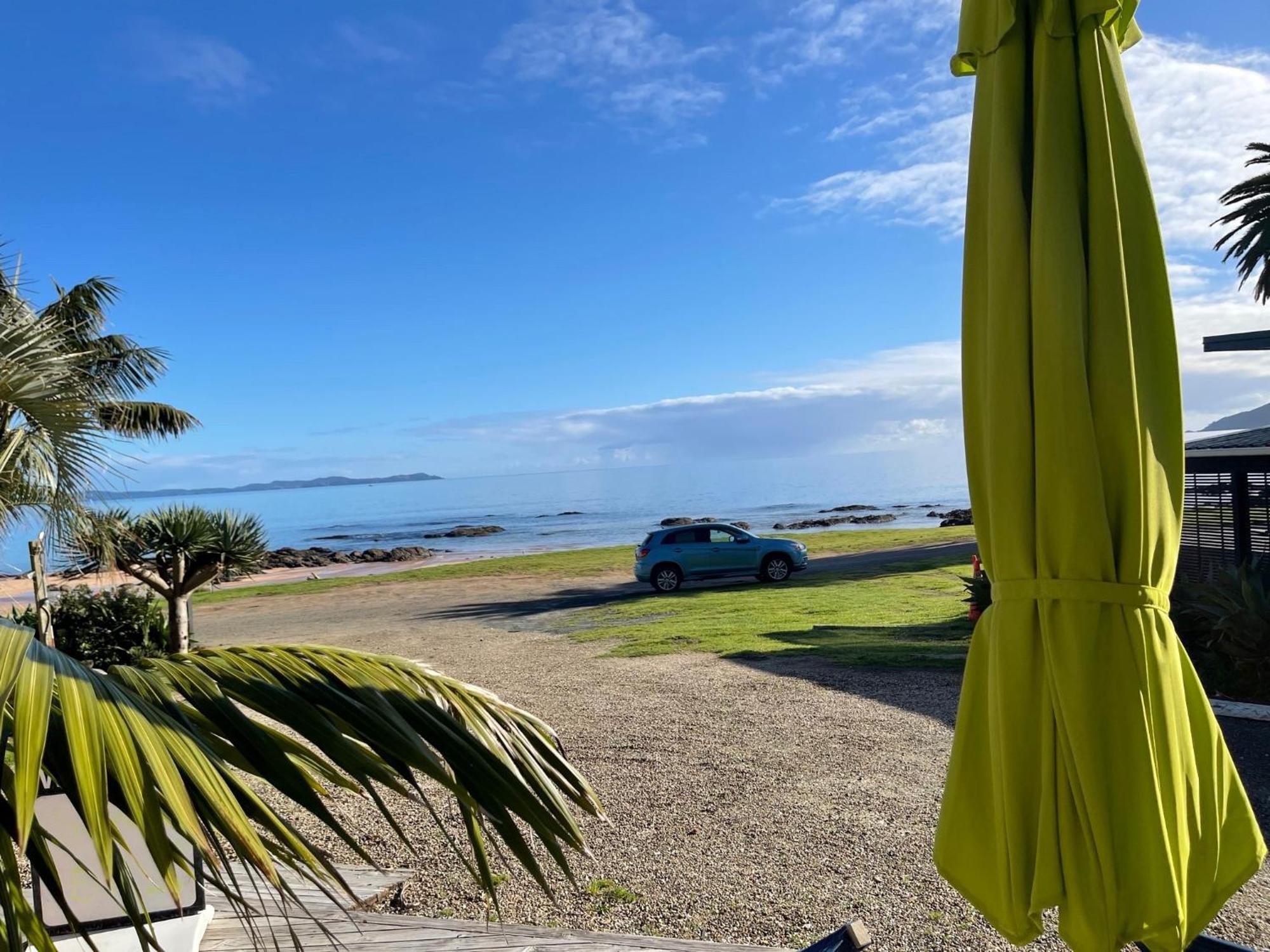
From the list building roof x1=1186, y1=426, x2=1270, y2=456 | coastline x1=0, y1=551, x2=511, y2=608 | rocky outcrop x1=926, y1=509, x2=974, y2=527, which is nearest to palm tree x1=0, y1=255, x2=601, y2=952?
building roof x1=1186, y1=426, x2=1270, y2=456

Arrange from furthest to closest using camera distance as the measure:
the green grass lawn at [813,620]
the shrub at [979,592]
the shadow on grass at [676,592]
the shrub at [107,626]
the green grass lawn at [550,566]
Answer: the green grass lawn at [550,566], the shadow on grass at [676,592], the shrub at [979,592], the green grass lawn at [813,620], the shrub at [107,626]

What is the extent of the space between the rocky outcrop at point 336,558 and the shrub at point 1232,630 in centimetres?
3379

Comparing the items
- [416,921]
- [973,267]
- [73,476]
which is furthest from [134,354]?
[973,267]

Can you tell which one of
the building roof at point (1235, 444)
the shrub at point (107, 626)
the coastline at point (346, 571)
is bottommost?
the coastline at point (346, 571)

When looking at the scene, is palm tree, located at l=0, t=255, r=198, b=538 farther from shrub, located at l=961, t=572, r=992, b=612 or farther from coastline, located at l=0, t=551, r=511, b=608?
coastline, located at l=0, t=551, r=511, b=608

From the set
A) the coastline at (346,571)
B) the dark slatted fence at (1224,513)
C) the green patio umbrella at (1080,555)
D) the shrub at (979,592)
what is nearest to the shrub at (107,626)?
the green patio umbrella at (1080,555)

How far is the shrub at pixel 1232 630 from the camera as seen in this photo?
7.04 m

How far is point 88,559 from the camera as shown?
804 centimetres

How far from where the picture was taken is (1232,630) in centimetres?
716

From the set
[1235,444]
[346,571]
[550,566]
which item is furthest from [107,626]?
[346,571]

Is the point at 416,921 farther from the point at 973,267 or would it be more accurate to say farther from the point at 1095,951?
the point at 973,267

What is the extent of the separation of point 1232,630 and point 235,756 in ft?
25.5

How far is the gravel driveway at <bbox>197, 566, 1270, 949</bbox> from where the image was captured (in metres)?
3.77

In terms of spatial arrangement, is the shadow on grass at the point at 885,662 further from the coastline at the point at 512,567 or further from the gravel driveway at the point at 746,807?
the coastline at the point at 512,567
